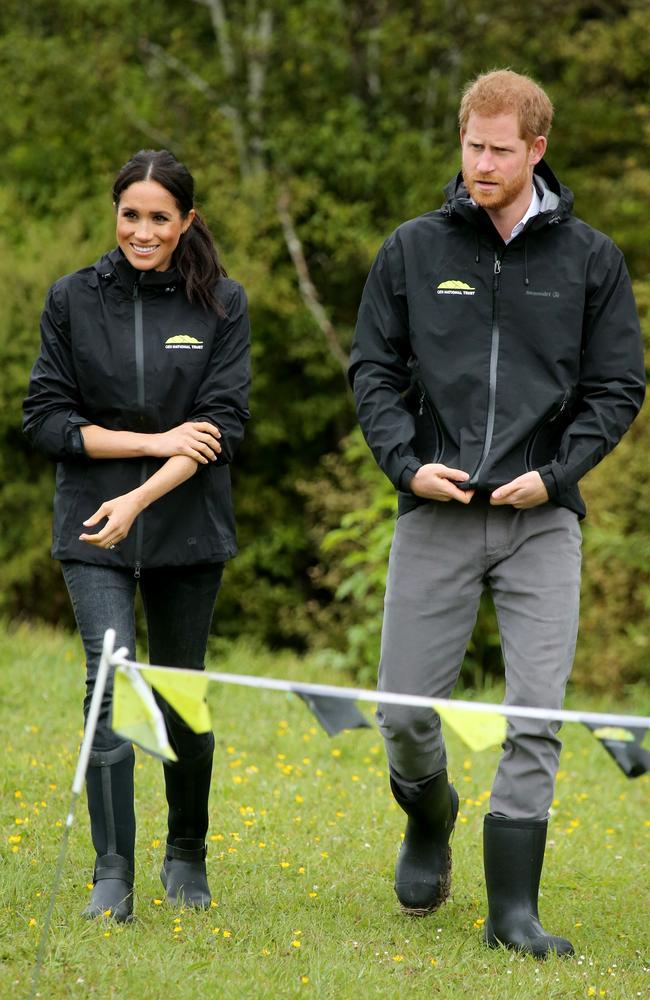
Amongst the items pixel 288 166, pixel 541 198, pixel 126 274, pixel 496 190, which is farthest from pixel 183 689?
pixel 288 166

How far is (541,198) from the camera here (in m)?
4.23

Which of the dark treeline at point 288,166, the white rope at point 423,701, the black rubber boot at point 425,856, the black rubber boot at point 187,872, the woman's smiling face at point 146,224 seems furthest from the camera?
the dark treeline at point 288,166

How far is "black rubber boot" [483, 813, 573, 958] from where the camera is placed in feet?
13.1

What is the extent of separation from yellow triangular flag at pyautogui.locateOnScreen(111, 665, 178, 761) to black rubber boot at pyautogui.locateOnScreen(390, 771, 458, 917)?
48.4 inches

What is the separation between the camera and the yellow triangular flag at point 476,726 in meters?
3.32

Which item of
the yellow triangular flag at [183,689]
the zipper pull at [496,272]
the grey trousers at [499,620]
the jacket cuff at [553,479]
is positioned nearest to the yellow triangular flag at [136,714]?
the yellow triangular flag at [183,689]

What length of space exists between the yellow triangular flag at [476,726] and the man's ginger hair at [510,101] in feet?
5.63

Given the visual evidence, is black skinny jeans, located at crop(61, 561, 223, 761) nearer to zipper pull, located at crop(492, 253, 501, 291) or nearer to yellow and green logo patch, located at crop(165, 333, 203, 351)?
yellow and green logo patch, located at crop(165, 333, 203, 351)

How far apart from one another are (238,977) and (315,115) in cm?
1069

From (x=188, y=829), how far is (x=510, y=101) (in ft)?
7.75

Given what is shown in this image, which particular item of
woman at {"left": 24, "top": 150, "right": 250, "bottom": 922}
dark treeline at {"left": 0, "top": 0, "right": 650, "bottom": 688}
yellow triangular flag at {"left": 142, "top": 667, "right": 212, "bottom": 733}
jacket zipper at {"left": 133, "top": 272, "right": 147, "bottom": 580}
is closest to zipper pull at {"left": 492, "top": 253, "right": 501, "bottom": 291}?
woman at {"left": 24, "top": 150, "right": 250, "bottom": 922}

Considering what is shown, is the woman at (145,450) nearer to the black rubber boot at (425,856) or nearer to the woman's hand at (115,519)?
the woman's hand at (115,519)

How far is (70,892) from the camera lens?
4.34 meters

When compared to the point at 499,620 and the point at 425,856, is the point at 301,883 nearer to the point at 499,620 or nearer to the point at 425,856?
the point at 425,856
